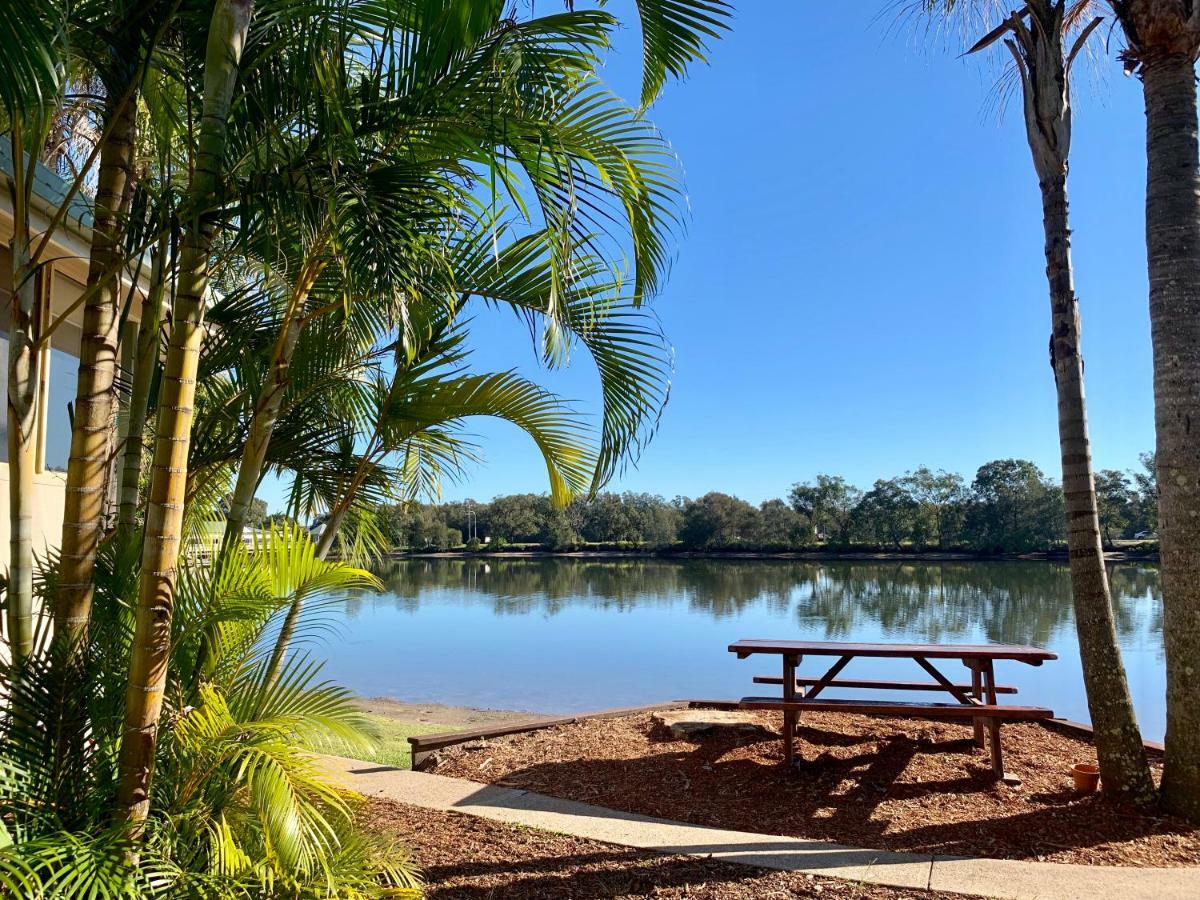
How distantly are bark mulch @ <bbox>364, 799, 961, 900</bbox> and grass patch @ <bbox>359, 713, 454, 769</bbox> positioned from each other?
65 cm

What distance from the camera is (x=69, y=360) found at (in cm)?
520

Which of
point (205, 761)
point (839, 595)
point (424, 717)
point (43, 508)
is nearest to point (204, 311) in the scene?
point (205, 761)

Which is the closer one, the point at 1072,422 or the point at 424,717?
the point at 1072,422

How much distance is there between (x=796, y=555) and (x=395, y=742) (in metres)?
52.4

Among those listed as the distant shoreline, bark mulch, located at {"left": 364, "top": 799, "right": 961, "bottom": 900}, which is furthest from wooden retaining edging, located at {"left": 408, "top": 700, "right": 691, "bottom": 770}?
the distant shoreline

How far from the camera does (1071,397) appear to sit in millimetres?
4680

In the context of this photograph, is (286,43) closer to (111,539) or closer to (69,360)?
(111,539)

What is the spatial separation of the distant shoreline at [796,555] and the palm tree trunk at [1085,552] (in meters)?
46.5

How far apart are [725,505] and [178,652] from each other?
64399 millimetres

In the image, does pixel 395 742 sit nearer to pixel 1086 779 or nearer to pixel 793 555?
pixel 1086 779

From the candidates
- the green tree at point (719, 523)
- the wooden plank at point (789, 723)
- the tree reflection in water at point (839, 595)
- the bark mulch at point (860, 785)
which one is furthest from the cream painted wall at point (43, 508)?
the green tree at point (719, 523)

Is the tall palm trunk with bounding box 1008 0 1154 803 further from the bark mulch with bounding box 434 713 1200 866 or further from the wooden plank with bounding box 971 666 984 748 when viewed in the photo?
the wooden plank with bounding box 971 666 984 748

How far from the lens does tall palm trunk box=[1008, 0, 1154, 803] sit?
4309 millimetres

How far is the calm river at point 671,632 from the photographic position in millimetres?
11523
